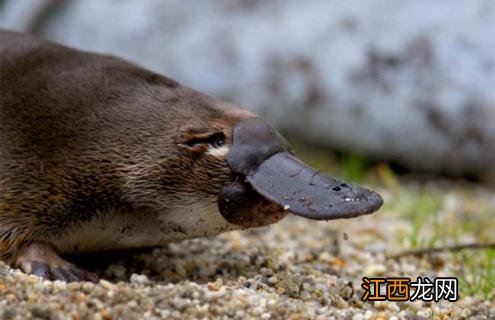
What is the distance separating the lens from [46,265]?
96.9 inches

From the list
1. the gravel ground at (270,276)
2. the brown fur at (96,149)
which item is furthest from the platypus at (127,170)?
the gravel ground at (270,276)

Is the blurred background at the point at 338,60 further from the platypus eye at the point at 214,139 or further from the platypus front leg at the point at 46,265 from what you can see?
the platypus front leg at the point at 46,265

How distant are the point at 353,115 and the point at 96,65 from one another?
2142mm

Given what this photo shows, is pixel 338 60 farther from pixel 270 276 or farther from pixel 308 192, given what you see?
pixel 308 192

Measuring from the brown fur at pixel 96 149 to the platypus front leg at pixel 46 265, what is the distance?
3 centimetres

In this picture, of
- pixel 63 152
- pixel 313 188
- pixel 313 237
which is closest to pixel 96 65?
pixel 63 152

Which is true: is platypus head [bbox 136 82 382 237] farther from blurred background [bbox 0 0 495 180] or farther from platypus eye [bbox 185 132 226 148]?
blurred background [bbox 0 0 495 180]

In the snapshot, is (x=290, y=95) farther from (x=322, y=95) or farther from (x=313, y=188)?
(x=313, y=188)

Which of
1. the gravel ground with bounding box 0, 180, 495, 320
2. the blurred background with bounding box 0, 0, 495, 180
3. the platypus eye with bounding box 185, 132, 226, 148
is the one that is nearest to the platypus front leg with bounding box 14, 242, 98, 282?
the gravel ground with bounding box 0, 180, 495, 320

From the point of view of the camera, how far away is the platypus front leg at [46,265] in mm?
2428

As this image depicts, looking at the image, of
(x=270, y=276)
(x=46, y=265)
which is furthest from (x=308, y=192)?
(x=46, y=265)

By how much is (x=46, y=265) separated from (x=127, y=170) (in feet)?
1.06

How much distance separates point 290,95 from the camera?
478 centimetres

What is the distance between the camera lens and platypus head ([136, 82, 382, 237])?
2297 millimetres
